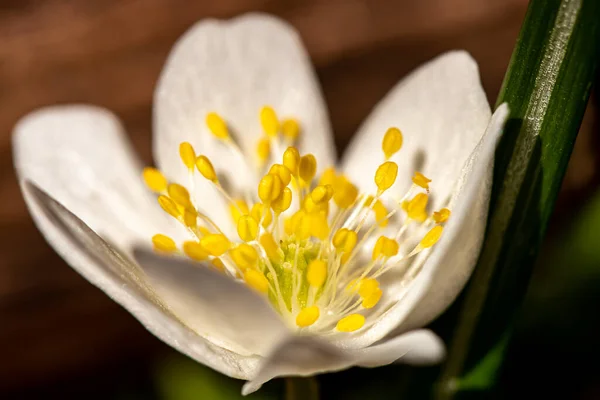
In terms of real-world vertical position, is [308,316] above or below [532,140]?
below

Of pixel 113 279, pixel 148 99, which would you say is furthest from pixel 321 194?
pixel 148 99

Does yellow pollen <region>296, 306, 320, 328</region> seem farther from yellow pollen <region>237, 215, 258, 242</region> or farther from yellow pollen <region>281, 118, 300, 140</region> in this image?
yellow pollen <region>281, 118, 300, 140</region>

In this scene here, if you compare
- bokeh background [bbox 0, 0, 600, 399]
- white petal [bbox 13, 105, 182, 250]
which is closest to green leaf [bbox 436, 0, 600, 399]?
white petal [bbox 13, 105, 182, 250]

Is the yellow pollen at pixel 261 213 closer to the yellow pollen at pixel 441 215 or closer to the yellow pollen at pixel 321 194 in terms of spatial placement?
the yellow pollen at pixel 321 194

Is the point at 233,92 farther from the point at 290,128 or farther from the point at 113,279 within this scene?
the point at 113,279

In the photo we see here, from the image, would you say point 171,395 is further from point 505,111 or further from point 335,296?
point 505,111

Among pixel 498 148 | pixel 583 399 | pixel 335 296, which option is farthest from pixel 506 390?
pixel 498 148
